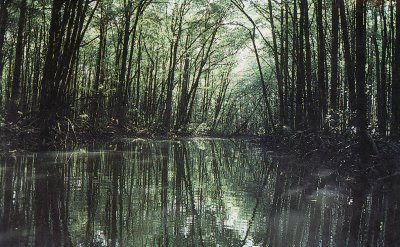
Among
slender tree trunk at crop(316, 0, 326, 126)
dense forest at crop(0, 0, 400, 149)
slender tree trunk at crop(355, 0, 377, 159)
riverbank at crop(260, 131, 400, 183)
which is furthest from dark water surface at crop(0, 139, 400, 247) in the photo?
slender tree trunk at crop(316, 0, 326, 126)

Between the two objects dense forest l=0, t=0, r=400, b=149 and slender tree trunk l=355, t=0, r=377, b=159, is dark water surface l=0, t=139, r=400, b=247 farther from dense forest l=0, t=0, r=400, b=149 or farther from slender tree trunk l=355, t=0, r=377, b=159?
dense forest l=0, t=0, r=400, b=149

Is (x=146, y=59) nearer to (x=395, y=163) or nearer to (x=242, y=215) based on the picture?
(x=395, y=163)

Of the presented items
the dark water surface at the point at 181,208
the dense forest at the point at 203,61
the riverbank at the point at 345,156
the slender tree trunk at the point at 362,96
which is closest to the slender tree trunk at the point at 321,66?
the dense forest at the point at 203,61

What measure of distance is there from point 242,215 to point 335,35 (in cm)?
→ 1013

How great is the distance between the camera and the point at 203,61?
116ft

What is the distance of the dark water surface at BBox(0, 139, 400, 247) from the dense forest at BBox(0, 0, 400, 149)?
2.95 metres

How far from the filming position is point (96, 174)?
8.51 meters

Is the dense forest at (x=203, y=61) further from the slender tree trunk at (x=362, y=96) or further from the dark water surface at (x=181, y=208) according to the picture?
the dark water surface at (x=181, y=208)

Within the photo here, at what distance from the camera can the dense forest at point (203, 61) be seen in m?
12.7

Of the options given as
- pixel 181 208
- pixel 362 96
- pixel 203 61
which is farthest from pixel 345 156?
pixel 203 61

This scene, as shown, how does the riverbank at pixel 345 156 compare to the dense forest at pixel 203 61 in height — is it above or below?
below

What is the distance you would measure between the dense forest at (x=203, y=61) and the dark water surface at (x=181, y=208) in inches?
116

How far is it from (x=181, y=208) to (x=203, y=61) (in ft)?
98.9

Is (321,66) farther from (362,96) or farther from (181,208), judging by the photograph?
(181,208)
